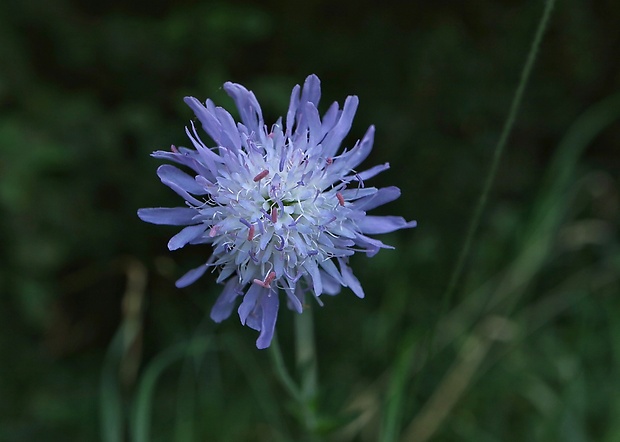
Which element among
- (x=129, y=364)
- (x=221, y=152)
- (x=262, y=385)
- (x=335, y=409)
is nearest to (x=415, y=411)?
(x=335, y=409)

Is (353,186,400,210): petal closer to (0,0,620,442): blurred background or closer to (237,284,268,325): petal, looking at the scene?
(237,284,268,325): petal

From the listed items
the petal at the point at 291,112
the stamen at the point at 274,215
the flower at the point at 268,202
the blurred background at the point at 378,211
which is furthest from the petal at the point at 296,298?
the blurred background at the point at 378,211

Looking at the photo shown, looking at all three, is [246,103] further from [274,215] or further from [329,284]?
[329,284]

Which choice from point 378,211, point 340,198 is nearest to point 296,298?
point 340,198

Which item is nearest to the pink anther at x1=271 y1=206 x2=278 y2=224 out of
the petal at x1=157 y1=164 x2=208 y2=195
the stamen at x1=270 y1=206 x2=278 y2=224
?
the stamen at x1=270 y1=206 x2=278 y2=224

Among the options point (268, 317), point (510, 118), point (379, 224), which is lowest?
point (268, 317)

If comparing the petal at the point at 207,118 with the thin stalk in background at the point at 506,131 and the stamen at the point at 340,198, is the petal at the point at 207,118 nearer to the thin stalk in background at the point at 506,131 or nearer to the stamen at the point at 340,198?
the stamen at the point at 340,198

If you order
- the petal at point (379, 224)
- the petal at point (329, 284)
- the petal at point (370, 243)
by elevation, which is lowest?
the petal at point (329, 284)
